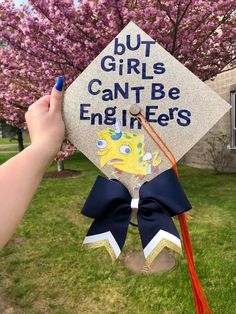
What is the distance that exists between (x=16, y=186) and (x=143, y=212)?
0.52 metres

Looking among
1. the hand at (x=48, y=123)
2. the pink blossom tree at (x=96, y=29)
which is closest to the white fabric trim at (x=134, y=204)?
the hand at (x=48, y=123)

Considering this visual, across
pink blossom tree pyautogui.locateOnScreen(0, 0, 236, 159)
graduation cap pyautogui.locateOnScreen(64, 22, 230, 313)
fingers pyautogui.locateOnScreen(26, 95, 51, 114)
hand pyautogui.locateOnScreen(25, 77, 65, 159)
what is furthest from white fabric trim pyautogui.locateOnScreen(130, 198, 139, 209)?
pink blossom tree pyautogui.locateOnScreen(0, 0, 236, 159)

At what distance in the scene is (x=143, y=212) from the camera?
1348mm

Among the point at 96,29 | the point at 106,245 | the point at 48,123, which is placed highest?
the point at 96,29

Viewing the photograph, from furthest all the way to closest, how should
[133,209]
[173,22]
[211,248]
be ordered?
1. [173,22]
2. [211,248]
3. [133,209]

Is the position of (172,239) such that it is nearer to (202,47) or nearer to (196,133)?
(196,133)

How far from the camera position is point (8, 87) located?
27.2ft

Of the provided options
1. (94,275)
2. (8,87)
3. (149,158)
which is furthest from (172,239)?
(8,87)

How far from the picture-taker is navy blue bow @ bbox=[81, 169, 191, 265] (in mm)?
1295

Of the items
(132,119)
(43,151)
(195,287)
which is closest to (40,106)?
(43,151)

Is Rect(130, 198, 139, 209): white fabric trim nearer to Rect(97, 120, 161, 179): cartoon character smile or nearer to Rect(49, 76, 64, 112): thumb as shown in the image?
Rect(97, 120, 161, 179): cartoon character smile

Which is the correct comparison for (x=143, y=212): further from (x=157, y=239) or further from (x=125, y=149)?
(x=125, y=149)

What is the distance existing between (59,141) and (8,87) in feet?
24.7

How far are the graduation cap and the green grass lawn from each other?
8.02 ft
